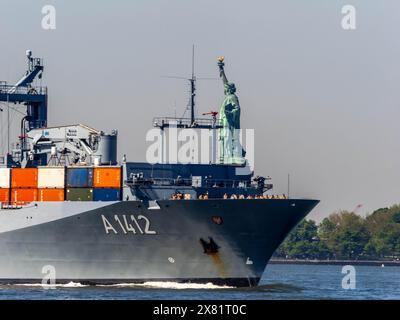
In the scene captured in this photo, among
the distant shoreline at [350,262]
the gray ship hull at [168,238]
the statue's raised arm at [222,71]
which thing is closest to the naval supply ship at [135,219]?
the gray ship hull at [168,238]

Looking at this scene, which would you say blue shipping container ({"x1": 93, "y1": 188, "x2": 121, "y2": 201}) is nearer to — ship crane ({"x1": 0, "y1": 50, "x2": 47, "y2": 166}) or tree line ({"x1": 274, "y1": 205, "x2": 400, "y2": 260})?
ship crane ({"x1": 0, "y1": 50, "x2": 47, "y2": 166})

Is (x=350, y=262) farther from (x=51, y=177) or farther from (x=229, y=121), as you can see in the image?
(x=51, y=177)

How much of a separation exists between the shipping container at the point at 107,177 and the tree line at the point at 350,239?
108 metres

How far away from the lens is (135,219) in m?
72.0

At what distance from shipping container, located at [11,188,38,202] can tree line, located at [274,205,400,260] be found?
4148 inches

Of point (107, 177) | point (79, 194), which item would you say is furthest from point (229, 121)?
point (79, 194)

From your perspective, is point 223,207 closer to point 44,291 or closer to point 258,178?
point 258,178

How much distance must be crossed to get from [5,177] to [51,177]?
4.40 metres

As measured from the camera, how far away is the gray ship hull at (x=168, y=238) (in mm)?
71375

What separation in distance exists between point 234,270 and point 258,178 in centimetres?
809

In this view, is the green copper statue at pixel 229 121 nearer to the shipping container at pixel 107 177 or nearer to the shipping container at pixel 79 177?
the shipping container at pixel 107 177

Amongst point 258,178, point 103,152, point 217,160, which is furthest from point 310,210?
point 103,152

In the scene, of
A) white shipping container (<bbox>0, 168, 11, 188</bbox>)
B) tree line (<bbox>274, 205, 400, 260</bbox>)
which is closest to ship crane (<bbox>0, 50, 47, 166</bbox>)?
white shipping container (<bbox>0, 168, 11, 188</bbox>)

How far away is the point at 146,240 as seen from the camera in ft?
236
